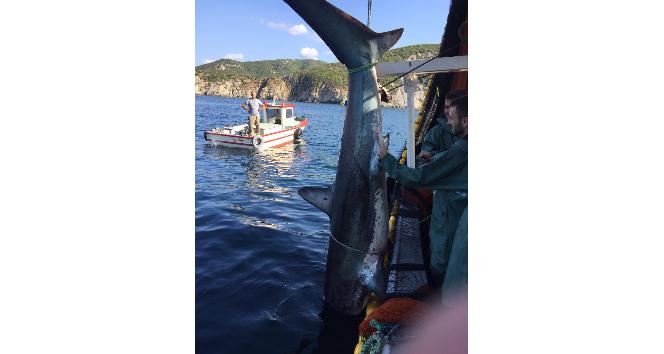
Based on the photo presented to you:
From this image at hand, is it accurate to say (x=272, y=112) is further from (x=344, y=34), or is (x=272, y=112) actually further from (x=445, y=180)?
(x=445, y=180)

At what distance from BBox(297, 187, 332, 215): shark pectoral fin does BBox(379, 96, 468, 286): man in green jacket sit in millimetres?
892

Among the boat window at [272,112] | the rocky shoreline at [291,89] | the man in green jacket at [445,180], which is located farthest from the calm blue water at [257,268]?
the rocky shoreline at [291,89]

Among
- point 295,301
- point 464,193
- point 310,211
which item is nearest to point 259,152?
point 310,211

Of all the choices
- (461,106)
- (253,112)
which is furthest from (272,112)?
(461,106)

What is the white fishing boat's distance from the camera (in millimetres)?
22078

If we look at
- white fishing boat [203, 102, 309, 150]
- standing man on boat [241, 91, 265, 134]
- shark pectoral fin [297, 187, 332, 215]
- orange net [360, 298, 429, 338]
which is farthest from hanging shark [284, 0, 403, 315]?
standing man on boat [241, 91, 265, 134]

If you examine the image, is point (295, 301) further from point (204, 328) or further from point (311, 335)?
point (204, 328)

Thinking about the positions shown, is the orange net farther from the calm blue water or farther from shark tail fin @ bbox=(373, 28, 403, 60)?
shark tail fin @ bbox=(373, 28, 403, 60)

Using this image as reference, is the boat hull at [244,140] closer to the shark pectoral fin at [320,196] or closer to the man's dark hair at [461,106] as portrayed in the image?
the shark pectoral fin at [320,196]

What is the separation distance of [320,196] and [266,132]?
19353 mm

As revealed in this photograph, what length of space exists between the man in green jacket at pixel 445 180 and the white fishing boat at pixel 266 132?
19.0 metres

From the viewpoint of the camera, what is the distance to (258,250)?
23.6 feet

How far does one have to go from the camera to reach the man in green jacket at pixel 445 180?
2941mm
